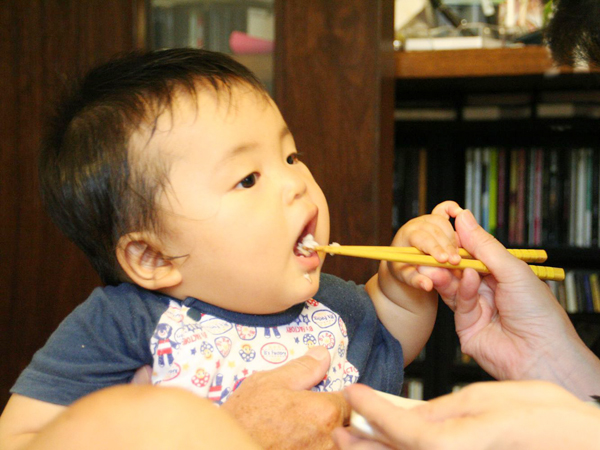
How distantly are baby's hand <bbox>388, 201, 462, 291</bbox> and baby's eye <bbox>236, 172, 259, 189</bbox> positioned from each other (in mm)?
254

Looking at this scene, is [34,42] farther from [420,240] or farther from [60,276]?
[420,240]

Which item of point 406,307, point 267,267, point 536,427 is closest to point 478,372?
point 406,307

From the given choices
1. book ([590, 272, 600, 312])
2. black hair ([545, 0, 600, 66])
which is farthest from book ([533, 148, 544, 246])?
black hair ([545, 0, 600, 66])

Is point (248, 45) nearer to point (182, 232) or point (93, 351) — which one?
point (182, 232)

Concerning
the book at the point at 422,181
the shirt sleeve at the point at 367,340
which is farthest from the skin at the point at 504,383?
the book at the point at 422,181

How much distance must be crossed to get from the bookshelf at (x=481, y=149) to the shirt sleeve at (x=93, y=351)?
1.43 meters

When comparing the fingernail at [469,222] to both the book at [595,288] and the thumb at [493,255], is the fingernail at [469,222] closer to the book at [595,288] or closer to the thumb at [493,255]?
the thumb at [493,255]

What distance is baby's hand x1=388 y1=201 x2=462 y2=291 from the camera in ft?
2.65

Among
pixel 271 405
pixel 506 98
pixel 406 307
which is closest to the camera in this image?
pixel 271 405

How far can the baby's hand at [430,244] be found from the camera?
0.81 m

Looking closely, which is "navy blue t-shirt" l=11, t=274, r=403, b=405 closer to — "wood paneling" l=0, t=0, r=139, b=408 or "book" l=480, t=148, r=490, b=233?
"wood paneling" l=0, t=0, r=139, b=408

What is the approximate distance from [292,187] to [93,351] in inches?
13.1

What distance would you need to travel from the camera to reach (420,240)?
0.85 meters

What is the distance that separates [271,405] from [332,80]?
1.19 metres
